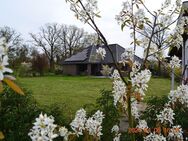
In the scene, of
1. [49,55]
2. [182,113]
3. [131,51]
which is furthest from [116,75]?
[49,55]

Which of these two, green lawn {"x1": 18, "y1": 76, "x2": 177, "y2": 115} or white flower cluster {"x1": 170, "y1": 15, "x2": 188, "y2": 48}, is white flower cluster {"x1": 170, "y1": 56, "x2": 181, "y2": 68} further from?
green lawn {"x1": 18, "y1": 76, "x2": 177, "y2": 115}

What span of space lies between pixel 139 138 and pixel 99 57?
2.49m

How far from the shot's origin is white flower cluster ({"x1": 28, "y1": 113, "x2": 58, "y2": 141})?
1356mm

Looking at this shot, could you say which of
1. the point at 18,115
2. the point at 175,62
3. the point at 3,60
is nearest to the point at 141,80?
the point at 3,60

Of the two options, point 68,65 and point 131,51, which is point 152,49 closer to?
point 131,51

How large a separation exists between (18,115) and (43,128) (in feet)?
13.2

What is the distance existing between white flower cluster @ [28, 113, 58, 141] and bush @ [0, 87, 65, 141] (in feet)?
11.1

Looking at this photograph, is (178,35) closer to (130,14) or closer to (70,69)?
(130,14)

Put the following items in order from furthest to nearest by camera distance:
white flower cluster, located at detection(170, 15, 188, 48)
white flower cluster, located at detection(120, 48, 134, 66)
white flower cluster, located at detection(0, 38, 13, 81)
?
white flower cluster, located at detection(170, 15, 188, 48)
white flower cluster, located at detection(120, 48, 134, 66)
white flower cluster, located at detection(0, 38, 13, 81)

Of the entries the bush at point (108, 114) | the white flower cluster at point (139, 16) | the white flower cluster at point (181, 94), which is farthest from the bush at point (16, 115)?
the white flower cluster at point (181, 94)

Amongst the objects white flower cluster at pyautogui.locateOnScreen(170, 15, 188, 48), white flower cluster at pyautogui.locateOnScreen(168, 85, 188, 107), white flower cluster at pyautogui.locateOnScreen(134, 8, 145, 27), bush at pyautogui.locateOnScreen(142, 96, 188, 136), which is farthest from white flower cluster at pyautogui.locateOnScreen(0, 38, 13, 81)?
bush at pyautogui.locateOnScreen(142, 96, 188, 136)

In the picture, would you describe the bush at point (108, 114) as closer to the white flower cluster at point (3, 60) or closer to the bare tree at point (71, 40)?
the white flower cluster at point (3, 60)

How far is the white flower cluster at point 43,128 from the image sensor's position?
136 centimetres

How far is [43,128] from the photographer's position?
137 cm
